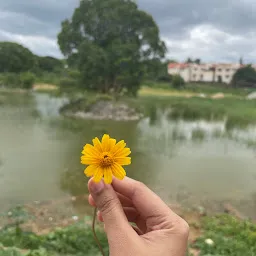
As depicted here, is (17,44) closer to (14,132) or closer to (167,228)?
(14,132)

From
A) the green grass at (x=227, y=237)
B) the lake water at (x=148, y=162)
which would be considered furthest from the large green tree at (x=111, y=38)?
the green grass at (x=227, y=237)

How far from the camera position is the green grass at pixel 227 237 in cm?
422

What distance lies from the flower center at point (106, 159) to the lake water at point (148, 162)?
519 cm

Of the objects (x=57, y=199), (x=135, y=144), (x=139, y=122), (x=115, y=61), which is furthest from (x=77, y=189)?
(x=115, y=61)

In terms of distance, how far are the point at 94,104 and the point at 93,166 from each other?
1854 centimetres

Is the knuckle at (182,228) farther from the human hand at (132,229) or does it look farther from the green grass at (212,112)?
the green grass at (212,112)

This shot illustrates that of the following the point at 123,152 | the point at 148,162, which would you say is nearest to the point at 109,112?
the point at 148,162

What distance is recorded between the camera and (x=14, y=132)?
12.0 m

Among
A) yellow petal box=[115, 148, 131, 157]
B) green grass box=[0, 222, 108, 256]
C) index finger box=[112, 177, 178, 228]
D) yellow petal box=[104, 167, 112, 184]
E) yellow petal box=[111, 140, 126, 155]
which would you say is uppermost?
yellow petal box=[111, 140, 126, 155]

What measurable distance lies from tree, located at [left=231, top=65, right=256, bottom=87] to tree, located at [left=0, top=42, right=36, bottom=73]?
40672mm

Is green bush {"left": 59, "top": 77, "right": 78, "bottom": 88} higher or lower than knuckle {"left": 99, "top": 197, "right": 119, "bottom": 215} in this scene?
higher

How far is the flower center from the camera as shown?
50.6 inches

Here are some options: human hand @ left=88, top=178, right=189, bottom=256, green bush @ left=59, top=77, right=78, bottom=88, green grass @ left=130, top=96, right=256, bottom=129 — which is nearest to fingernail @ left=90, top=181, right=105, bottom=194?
human hand @ left=88, top=178, right=189, bottom=256

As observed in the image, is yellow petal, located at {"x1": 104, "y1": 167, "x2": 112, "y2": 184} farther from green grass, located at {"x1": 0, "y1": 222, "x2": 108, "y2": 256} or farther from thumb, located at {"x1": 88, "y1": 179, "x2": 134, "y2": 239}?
green grass, located at {"x1": 0, "y1": 222, "x2": 108, "y2": 256}
